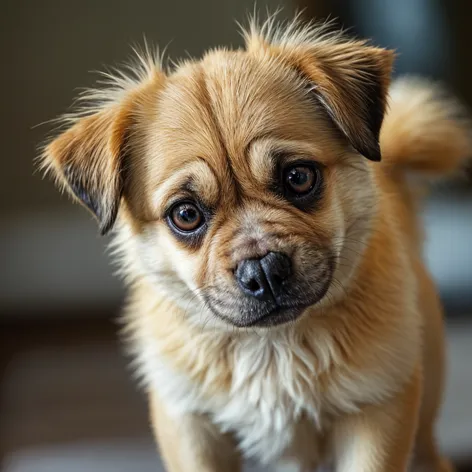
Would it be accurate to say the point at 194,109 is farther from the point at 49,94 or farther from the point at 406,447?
the point at 49,94

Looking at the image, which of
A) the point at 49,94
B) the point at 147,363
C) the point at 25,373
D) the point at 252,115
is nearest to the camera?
the point at 252,115

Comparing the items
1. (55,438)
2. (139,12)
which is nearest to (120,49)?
(139,12)

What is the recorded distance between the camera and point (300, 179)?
45.8 inches

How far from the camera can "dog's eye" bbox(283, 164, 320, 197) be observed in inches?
45.4

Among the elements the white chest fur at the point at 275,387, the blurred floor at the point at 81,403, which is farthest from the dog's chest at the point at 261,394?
the blurred floor at the point at 81,403

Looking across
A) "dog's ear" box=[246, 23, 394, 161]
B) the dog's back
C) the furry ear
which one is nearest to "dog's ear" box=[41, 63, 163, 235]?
the furry ear

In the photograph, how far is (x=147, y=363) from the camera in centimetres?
132

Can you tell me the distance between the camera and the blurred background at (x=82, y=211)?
2266 millimetres

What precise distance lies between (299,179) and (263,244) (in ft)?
0.41

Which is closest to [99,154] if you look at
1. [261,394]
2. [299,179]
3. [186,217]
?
[186,217]

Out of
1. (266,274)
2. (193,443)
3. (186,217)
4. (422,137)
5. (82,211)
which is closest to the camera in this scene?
(266,274)

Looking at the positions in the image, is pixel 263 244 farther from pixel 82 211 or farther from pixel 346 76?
pixel 82 211

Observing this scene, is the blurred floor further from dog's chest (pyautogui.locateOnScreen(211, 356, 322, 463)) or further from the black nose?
the black nose

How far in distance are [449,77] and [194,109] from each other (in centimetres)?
162
